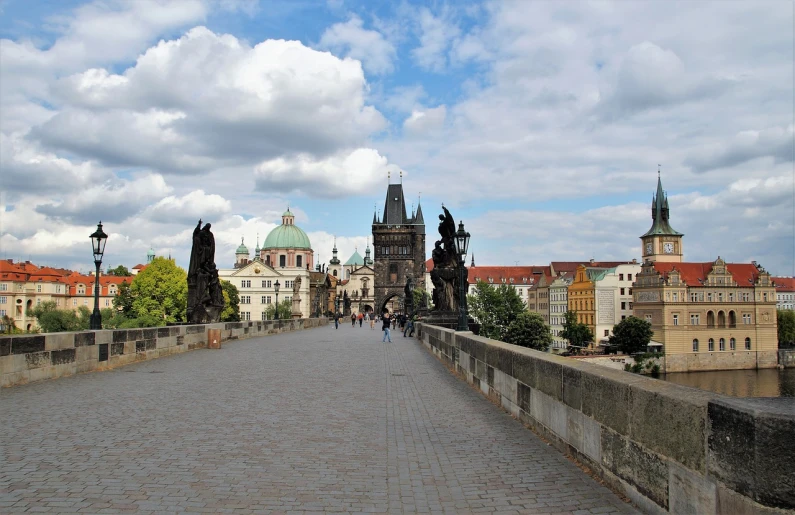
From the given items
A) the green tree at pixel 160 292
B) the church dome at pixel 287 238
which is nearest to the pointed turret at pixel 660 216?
the church dome at pixel 287 238

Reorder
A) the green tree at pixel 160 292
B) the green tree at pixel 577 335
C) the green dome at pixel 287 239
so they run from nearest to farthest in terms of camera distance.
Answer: the green tree at pixel 160 292 < the green tree at pixel 577 335 < the green dome at pixel 287 239

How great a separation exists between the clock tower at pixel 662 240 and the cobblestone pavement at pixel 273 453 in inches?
5069

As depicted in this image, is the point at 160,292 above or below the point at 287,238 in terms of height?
below

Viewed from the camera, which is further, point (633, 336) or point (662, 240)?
point (662, 240)

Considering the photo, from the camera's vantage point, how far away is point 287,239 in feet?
457

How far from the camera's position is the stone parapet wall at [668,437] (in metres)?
3.10

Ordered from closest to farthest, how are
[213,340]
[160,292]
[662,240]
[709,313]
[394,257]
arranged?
[213,340] < [160,292] < [709,313] < [662,240] < [394,257]

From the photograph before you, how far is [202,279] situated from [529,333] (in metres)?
47.0

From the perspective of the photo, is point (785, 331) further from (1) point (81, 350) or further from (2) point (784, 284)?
(1) point (81, 350)

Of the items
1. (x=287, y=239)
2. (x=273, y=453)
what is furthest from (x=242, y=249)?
(x=273, y=453)

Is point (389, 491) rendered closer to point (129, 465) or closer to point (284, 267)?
point (129, 465)

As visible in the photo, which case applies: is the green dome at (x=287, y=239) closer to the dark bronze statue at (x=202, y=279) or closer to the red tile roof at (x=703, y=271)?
the red tile roof at (x=703, y=271)

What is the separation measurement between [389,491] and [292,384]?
6.90 meters

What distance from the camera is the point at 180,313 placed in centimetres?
7075
